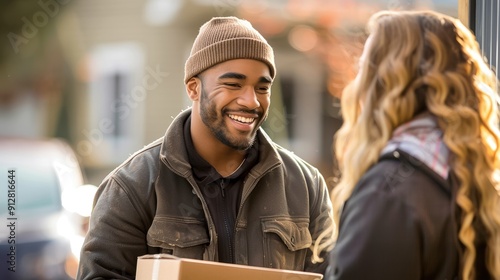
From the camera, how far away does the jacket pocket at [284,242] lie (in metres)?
3.51

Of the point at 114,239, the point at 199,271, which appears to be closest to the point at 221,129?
the point at 114,239

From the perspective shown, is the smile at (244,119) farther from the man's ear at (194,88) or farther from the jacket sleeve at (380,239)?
the jacket sleeve at (380,239)

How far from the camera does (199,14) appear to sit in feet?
30.1

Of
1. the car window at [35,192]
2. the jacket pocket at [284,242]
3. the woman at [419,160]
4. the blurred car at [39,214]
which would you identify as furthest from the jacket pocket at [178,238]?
the car window at [35,192]

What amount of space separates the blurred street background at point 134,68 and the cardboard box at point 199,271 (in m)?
5.63

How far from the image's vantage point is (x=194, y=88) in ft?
12.3

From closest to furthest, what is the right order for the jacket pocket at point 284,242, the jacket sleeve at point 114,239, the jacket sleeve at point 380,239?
the jacket sleeve at point 380,239, the jacket sleeve at point 114,239, the jacket pocket at point 284,242

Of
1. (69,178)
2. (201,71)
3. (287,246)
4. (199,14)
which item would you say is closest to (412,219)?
(287,246)

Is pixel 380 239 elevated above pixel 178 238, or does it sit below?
above

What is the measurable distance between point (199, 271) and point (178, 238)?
670mm

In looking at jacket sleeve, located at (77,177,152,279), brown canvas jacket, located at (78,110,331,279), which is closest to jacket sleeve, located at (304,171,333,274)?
brown canvas jacket, located at (78,110,331,279)

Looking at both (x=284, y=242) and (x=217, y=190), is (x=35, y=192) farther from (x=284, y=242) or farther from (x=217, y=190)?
(x=284, y=242)

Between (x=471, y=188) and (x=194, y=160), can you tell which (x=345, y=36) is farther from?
(x=471, y=188)

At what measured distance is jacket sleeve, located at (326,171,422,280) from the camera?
2.25 m
